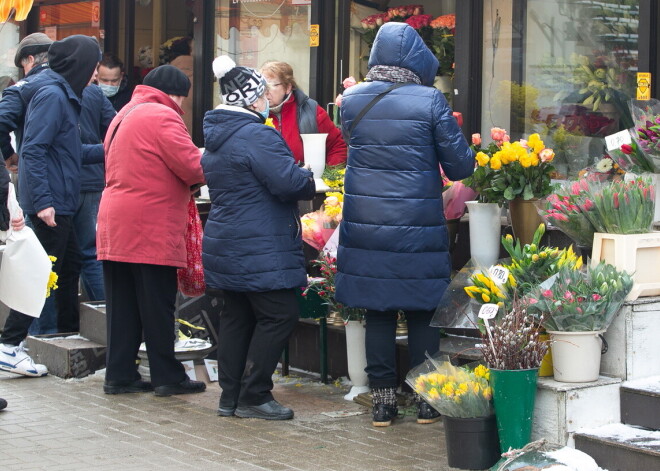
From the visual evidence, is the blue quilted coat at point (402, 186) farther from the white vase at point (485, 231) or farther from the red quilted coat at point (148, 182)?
the red quilted coat at point (148, 182)

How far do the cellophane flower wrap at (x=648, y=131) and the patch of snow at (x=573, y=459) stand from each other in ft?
5.56

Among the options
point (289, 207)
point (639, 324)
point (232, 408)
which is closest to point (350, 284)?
point (289, 207)

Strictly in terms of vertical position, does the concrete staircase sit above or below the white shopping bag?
below

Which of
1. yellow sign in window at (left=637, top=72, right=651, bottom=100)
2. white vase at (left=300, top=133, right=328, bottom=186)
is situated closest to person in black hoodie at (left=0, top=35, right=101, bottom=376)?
white vase at (left=300, top=133, right=328, bottom=186)

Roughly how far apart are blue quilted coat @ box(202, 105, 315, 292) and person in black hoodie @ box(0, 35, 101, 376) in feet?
5.13

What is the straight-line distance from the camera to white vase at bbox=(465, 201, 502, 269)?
6395 mm

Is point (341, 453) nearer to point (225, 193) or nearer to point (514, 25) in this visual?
point (225, 193)

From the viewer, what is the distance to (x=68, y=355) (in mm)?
7211

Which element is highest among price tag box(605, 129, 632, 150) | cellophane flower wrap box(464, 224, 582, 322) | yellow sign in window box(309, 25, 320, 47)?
yellow sign in window box(309, 25, 320, 47)

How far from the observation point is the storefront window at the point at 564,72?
734 cm

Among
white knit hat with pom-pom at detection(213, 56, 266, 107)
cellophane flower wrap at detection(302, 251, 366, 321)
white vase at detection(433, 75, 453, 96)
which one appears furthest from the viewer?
white vase at detection(433, 75, 453, 96)

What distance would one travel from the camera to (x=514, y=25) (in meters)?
8.06

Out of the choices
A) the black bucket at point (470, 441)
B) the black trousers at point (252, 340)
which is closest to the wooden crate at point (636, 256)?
the black bucket at point (470, 441)

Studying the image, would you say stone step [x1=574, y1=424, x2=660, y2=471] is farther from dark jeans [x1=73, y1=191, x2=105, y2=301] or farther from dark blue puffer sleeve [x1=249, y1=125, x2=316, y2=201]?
dark jeans [x1=73, y1=191, x2=105, y2=301]
